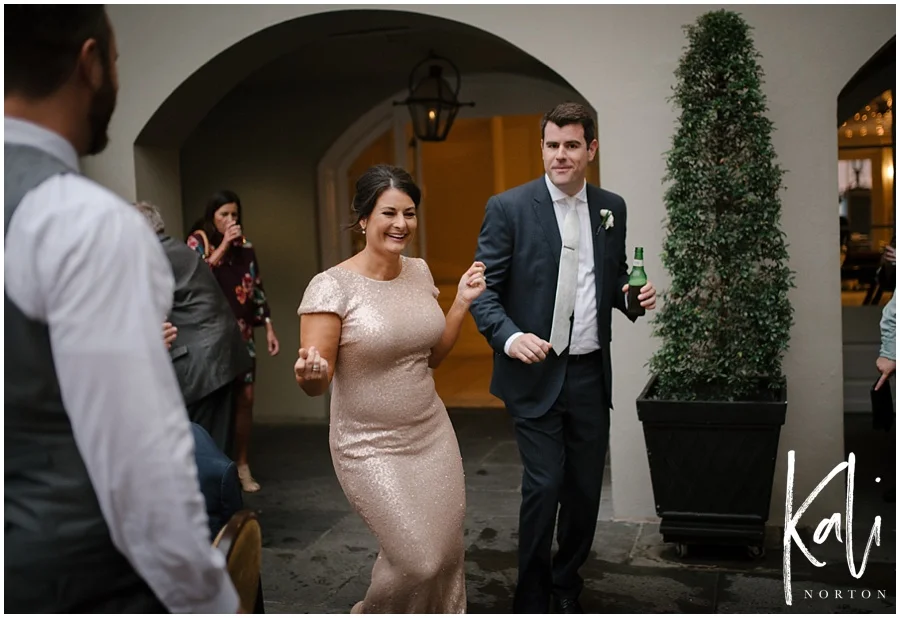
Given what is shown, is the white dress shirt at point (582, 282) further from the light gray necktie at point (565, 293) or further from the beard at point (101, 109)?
the beard at point (101, 109)

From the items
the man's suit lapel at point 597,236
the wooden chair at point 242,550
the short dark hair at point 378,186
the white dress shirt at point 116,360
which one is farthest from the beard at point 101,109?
the man's suit lapel at point 597,236

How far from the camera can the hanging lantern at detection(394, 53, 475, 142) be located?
26.4 ft

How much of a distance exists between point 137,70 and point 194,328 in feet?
6.00

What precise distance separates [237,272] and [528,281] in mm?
3014

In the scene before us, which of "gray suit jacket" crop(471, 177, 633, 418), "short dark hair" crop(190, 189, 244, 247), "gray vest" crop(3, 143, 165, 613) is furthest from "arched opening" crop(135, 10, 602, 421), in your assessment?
"gray vest" crop(3, 143, 165, 613)

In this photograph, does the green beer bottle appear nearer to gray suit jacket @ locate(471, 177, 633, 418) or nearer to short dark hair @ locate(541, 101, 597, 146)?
gray suit jacket @ locate(471, 177, 633, 418)

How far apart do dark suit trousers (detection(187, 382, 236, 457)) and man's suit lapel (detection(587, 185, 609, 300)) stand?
7.09 ft

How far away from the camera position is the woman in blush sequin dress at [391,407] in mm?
3365

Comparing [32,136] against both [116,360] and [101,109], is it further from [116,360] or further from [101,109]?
[116,360]

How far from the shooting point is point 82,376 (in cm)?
129

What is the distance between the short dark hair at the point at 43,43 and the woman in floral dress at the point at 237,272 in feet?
16.4

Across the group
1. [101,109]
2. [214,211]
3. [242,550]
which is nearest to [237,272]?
[214,211]

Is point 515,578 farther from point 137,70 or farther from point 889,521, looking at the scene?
point 137,70

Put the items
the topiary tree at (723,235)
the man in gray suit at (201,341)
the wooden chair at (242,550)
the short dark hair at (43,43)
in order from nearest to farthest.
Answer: the short dark hair at (43,43) < the wooden chair at (242,550) < the topiary tree at (723,235) < the man in gray suit at (201,341)
